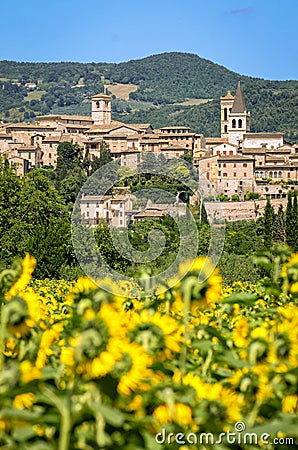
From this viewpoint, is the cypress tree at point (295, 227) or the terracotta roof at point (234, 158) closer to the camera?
the cypress tree at point (295, 227)

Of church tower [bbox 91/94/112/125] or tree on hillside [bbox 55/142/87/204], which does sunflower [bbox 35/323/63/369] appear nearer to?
tree on hillside [bbox 55/142/87/204]

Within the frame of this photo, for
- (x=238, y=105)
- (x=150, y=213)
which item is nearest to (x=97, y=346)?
(x=150, y=213)

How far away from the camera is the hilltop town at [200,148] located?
72938 millimetres

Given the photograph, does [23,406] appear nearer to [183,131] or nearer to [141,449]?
[141,449]

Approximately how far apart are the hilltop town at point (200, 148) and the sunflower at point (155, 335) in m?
67.3

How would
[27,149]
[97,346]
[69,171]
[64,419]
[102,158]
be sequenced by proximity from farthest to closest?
[27,149] < [69,171] < [102,158] < [97,346] < [64,419]

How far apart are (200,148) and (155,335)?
277 feet

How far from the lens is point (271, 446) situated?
2580 mm

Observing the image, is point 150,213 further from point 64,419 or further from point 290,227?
point 64,419

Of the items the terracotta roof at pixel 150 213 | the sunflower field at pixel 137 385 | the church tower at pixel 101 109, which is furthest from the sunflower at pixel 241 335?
the church tower at pixel 101 109

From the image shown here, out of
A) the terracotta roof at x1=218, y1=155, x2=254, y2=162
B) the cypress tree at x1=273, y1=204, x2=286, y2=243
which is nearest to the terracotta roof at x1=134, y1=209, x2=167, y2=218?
the cypress tree at x1=273, y1=204, x2=286, y2=243

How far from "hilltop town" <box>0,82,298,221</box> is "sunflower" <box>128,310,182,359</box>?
67282mm

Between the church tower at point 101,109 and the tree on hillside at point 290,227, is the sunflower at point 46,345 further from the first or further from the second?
the church tower at point 101,109

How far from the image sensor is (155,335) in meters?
2.54
